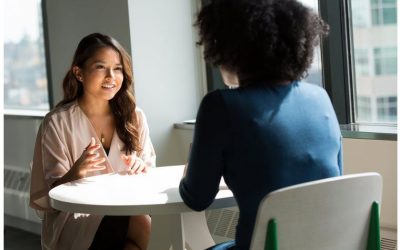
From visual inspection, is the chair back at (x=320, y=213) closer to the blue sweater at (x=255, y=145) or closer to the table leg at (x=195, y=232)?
the blue sweater at (x=255, y=145)

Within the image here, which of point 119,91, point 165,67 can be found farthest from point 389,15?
point 165,67

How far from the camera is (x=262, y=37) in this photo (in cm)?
185

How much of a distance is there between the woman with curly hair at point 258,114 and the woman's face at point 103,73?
3.32ft

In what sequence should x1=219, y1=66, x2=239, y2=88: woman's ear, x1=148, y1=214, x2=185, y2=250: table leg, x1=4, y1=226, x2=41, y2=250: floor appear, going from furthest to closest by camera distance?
1. x1=4, y1=226, x2=41, y2=250: floor
2. x1=148, y1=214, x2=185, y2=250: table leg
3. x1=219, y1=66, x2=239, y2=88: woman's ear

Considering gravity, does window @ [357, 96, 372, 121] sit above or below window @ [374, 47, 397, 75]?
below

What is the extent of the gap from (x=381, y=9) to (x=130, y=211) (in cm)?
172

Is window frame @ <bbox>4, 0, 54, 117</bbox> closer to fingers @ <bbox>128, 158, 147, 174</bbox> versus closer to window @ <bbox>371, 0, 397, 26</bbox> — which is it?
fingers @ <bbox>128, 158, 147, 174</bbox>

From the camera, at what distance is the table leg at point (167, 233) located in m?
2.23

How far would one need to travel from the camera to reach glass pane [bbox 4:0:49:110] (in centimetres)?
504

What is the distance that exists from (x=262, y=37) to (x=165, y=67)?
7.13 feet

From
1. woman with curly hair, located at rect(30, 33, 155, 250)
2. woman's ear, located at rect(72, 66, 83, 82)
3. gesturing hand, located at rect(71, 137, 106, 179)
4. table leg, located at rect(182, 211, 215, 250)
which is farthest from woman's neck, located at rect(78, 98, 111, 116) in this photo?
table leg, located at rect(182, 211, 215, 250)

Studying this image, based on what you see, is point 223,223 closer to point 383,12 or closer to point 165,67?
point 165,67

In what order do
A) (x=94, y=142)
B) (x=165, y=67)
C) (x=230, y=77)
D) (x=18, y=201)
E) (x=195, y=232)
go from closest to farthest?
(x=230, y=77)
(x=195, y=232)
(x=94, y=142)
(x=165, y=67)
(x=18, y=201)

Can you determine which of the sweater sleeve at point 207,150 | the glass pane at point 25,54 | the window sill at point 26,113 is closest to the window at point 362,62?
the sweater sleeve at point 207,150
